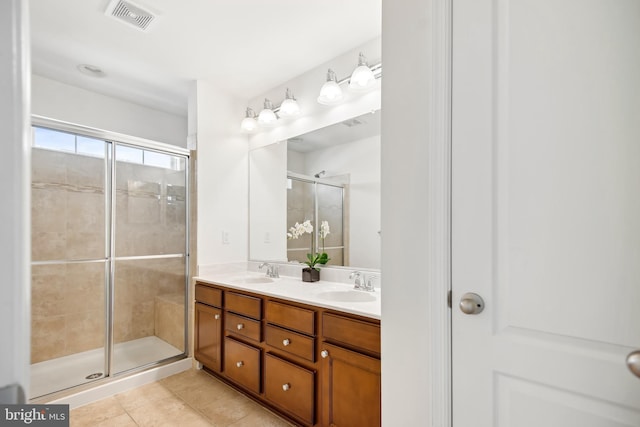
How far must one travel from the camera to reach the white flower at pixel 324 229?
2521 millimetres

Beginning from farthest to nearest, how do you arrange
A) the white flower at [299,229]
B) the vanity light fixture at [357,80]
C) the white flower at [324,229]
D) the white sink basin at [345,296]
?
the white flower at [299,229] < the white flower at [324,229] < the vanity light fixture at [357,80] < the white sink basin at [345,296]

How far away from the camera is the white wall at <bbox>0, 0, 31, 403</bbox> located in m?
0.32

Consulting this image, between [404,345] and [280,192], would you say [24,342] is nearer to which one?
[404,345]

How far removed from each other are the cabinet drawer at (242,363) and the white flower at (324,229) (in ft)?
3.12

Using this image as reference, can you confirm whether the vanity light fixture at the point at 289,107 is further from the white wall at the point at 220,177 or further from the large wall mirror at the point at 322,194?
the white wall at the point at 220,177

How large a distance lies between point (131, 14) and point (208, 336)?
2322 mm

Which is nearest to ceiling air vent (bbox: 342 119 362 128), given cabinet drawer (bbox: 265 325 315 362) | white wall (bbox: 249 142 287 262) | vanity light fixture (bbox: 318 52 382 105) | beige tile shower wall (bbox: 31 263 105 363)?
vanity light fixture (bbox: 318 52 382 105)

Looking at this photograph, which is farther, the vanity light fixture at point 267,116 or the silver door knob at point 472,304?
the vanity light fixture at point 267,116

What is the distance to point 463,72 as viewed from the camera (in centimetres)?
108

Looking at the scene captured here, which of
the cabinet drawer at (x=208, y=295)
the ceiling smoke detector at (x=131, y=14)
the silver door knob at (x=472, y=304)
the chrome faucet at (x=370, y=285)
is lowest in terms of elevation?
the cabinet drawer at (x=208, y=295)

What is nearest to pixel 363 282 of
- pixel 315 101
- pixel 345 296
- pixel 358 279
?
pixel 358 279

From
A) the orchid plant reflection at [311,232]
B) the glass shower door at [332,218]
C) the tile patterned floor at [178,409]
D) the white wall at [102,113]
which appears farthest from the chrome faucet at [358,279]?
the white wall at [102,113]

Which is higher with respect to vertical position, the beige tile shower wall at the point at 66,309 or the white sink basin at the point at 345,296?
the white sink basin at the point at 345,296

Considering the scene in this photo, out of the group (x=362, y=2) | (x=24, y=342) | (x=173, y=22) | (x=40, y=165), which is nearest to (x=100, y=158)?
(x=40, y=165)
